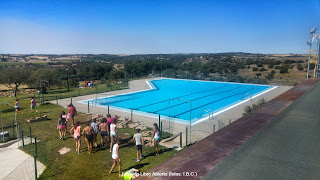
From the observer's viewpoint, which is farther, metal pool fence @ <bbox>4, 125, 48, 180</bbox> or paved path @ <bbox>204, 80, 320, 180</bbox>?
metal pool fence @ <bbox>4, 125, 48, 180</bbox>

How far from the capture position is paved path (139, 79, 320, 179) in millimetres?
2070

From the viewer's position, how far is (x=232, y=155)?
2387mm

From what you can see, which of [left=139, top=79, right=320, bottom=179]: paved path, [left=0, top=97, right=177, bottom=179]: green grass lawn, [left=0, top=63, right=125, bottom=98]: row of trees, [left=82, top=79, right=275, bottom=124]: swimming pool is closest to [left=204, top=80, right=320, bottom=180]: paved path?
[left=139, top=79, right=320, bottom=179]: paved path

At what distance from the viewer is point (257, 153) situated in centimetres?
244

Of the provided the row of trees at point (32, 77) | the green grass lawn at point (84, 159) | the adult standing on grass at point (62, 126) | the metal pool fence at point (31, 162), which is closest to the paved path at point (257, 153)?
the green grass lawn at point (84, 159)

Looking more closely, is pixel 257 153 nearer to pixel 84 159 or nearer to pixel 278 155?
pixel 278 155

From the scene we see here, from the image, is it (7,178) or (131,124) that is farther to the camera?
(131,124)

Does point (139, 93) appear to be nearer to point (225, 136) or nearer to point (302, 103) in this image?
point (302, 103)

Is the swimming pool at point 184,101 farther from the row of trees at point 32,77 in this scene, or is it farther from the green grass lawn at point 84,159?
Result: the row of trees at point 32,77

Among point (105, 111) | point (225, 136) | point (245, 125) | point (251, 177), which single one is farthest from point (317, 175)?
point (105, 111)

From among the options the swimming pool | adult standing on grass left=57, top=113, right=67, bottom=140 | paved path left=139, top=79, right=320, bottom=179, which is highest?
paved path left=139, top=79, right=320, bottom=179

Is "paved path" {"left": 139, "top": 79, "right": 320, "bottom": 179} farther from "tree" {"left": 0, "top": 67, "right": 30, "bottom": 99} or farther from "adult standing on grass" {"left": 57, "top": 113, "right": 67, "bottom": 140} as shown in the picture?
"tree" {"left": 0, "top": 67, "right": 30, "bottom": 99}

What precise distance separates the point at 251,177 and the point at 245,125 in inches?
60.4

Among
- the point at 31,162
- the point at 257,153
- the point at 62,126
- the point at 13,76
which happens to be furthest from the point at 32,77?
the point at 257,153
